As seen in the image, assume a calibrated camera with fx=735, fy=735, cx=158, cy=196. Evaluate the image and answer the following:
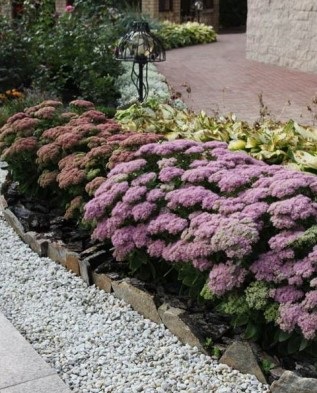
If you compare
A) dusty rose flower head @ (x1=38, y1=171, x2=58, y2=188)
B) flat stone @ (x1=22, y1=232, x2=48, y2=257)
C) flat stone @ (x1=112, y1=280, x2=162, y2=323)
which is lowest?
flat stone @ (x1=22, y1=232, x2=48, y2=257)

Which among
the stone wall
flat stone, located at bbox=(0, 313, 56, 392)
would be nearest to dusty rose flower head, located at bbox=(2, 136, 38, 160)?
flat stone, located at bbox=(0, 313, 56, 392)

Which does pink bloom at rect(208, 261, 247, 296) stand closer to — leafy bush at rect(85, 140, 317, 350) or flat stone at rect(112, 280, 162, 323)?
leafy bush at rect(85, 140, 317, 350)

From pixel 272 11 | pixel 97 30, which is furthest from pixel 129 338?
pixel 272 11

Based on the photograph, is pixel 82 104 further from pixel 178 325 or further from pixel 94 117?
pixel 178 325

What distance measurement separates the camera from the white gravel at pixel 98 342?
3.34 m

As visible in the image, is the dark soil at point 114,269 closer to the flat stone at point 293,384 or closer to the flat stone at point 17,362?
the flat stone at point 293,384

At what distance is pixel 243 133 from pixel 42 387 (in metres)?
3.14

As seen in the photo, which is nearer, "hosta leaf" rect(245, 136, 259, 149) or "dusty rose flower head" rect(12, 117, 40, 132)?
"hosta leaf" rect(245, 136, 259, 149)

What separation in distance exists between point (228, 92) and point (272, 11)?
12.6 ft

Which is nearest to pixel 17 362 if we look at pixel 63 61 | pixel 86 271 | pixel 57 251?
pixel 86 271

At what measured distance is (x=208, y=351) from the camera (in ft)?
11.7

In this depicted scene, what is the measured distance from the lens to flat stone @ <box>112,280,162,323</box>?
398 cm

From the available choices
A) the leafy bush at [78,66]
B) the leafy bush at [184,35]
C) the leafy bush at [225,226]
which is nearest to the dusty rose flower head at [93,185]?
the leafy bush at [225,226]

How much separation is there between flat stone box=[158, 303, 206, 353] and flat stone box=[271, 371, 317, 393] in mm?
578
